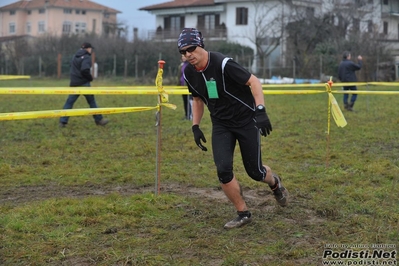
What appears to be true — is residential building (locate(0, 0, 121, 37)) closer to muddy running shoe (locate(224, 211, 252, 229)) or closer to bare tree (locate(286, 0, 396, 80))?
bare tree (locate(286, 0, 396, 80))

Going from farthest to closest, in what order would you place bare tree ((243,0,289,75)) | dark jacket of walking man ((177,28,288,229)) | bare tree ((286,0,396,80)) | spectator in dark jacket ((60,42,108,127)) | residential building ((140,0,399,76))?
bare tree ((243,0,289,75)) → residential building ((140,0,399,76)) → bare tree ((286,0,396,80)) → spectator in dark jacket ((60,42,108,127)) → dark jacket of walking man ((177,28,288,229))

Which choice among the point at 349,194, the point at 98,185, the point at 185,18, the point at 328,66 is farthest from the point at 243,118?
the point at 185,18

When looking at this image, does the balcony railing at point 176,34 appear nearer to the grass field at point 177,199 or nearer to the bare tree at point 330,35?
the bare tree at point 330,35

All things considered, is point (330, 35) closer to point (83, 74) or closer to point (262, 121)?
point (83, 74)

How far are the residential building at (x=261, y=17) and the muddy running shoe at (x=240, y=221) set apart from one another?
31.7 metres

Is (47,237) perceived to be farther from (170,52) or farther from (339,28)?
(339,28)

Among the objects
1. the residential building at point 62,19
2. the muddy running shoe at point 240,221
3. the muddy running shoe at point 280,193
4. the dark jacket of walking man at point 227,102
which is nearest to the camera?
the dark jacket of walking man at point 227,102

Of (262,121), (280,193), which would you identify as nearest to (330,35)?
(280,193)

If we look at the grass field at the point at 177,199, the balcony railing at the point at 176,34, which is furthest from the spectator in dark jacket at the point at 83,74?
the balcony railing at the point at 176,34

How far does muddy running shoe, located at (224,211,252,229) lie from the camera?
18.7ft

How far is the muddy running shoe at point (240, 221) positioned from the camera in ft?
18.7

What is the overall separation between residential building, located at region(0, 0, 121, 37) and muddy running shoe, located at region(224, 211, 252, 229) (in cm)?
3877

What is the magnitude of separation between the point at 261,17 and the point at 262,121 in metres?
42.9

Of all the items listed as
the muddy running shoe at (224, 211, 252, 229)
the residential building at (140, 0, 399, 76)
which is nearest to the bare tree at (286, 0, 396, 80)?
the residential building at (140, 0, 399, 76)
